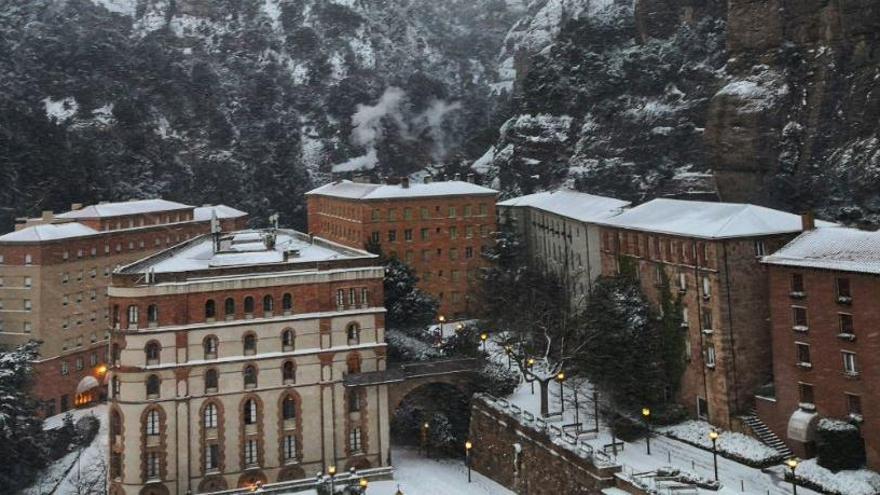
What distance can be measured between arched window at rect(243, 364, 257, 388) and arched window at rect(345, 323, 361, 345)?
21.9 feet

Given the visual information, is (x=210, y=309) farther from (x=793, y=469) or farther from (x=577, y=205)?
(x=577, y=205)

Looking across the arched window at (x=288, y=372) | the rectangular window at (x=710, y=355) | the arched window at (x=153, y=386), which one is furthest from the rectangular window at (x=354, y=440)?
the rectangular window at (x=710, y=355)

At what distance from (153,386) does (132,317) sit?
461cm

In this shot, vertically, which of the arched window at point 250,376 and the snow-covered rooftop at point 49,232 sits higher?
the snow-covered rooftop at point 49,232

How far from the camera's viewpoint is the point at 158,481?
46719 mm

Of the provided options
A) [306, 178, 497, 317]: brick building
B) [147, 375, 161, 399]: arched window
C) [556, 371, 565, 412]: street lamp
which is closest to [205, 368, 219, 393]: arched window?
[147, 375, 161, 399]: arched window

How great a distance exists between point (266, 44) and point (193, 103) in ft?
86.8

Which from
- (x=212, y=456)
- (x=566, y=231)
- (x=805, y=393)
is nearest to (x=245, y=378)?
(x=212, y=456)

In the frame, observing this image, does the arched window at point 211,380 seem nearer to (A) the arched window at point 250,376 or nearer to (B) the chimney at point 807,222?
(A) the arched window at point 250,376

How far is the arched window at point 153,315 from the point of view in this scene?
47.2m

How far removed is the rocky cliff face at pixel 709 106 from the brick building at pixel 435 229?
28261 mm

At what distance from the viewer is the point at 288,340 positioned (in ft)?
163

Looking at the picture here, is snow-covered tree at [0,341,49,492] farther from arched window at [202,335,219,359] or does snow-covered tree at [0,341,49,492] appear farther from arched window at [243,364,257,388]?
arched window at [243,364,257,388]

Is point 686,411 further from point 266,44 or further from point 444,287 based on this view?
point 266,44
